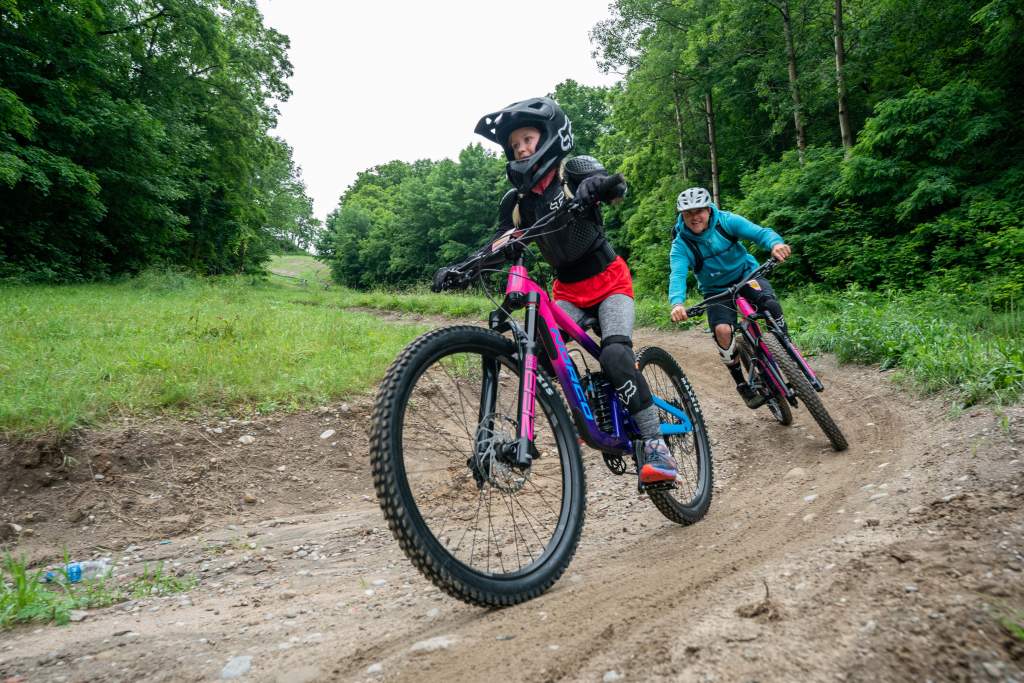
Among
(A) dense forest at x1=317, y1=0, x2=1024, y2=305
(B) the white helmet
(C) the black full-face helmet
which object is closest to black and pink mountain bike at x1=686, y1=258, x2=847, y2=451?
(B) the white helmet

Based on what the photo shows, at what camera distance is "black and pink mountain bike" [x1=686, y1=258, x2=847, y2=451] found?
5074 millimetres

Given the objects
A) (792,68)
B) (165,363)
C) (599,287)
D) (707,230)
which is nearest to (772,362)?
(707,230)

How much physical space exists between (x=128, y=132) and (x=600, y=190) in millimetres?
24191

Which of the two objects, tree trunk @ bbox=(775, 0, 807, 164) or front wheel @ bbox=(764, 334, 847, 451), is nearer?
front wheel @ bbox=(764, 334, 847, 451)

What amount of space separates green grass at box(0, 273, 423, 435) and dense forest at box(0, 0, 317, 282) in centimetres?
1180

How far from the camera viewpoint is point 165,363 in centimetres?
604

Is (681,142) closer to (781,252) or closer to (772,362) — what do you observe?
(772,362)

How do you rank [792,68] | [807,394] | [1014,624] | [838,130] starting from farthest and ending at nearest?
[838,130] < [792,68] < [807,394] < [1014,624]

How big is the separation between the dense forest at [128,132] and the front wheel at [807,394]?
1972 cm

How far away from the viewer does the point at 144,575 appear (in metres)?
3.38

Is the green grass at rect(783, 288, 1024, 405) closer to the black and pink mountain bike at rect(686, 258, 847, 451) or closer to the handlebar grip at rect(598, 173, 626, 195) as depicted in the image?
the black and pink mountain bike at rect(686, 258, 847, 451)

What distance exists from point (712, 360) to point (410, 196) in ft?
131

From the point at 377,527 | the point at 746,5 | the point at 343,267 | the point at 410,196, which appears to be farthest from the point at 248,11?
the point at 377,527

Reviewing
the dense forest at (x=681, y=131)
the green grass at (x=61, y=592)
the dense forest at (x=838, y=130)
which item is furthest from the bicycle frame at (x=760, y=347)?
the dense forest at (x=838, y=130)
